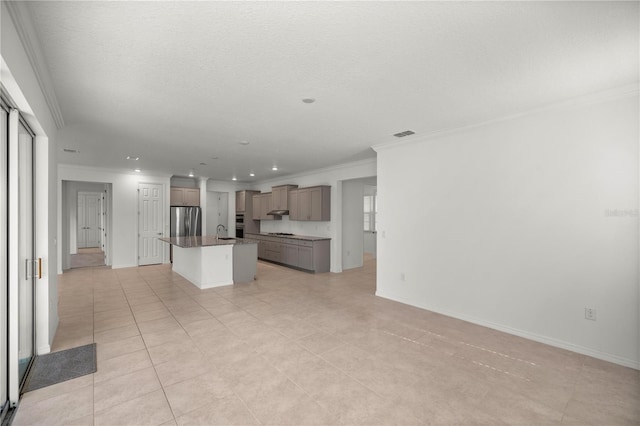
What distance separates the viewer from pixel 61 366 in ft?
8.91

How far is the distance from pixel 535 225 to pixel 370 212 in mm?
7151

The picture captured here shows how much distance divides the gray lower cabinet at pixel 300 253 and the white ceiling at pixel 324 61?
12.0 feet

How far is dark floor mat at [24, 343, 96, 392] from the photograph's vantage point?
2488mm

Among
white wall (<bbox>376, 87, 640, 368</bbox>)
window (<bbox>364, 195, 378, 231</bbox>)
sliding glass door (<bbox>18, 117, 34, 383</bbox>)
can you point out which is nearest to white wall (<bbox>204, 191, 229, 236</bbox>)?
window (<bbox>364, 195, 378, 231</bbox>)

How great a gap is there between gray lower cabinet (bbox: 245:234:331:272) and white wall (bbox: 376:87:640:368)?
273 cm

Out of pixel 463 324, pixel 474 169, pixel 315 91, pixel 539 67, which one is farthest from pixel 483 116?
pixel 463 324

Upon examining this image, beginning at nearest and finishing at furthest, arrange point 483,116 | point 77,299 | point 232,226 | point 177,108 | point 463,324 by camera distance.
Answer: point 177,108 → point 483,116 → point 463,324 → point 77,299 → point 232,226

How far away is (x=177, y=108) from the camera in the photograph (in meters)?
3.35

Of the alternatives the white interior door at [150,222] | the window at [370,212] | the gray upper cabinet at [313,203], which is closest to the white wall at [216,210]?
the white interior door at [150,222]

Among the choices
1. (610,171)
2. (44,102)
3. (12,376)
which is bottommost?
(12,376)

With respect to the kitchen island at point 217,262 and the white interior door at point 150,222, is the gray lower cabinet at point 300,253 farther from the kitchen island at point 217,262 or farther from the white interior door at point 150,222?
the white interior door at point 150,222

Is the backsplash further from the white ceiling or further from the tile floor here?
the white ceiling

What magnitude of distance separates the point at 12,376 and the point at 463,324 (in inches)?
176

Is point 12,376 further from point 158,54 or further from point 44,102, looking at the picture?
point 158,54
